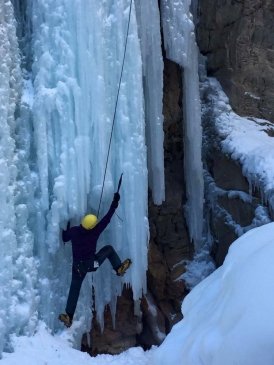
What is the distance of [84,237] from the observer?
528cm

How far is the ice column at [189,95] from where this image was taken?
659 cm

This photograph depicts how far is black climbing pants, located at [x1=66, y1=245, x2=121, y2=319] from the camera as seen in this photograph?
17.6 feet

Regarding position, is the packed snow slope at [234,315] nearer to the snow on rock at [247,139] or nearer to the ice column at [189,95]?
the snow on rock at [247,139]

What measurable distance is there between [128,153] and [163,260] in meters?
2.36

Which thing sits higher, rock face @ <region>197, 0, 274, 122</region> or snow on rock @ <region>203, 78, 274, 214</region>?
rock face @ <region>197, 0, 274, 122</region>

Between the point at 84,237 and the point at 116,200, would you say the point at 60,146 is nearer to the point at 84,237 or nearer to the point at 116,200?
the point at 116,200

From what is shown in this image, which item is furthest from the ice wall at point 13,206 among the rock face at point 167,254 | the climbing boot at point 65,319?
the rock face at point 167,254

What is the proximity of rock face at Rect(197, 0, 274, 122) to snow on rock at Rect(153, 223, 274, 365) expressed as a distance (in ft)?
14.7

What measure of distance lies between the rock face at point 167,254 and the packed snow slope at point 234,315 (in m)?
4.08

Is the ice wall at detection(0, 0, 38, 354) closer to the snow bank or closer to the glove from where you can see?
the snow bank

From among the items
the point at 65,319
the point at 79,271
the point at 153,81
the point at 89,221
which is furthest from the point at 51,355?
the point at 153,81

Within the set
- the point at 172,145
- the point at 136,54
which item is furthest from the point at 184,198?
the point at 136,54

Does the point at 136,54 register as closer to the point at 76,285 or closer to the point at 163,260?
the point at 76,285

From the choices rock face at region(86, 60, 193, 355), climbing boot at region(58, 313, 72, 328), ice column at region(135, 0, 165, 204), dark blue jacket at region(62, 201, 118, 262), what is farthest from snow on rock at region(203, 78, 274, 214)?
A: climbing boot at region(58, 313, 72, 328)
